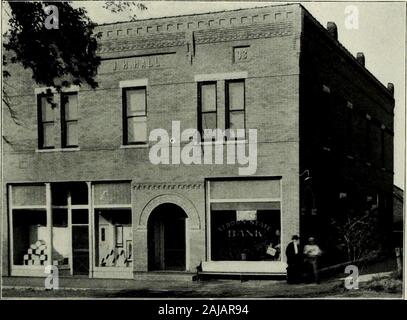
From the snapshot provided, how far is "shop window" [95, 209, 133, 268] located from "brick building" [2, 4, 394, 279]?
0.10ft

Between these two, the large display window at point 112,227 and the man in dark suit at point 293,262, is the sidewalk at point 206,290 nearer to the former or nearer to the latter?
the man in dark suit at point 293,262

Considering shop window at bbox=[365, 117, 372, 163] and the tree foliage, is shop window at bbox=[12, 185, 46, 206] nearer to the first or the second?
the tree foliage

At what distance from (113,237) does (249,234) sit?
3.48 metres

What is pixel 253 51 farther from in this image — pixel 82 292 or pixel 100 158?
pixel 82 292

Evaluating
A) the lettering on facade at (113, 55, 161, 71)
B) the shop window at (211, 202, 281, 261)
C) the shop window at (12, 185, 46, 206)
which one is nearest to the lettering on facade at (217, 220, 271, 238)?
the shop window at (211, 202, 281, 261)

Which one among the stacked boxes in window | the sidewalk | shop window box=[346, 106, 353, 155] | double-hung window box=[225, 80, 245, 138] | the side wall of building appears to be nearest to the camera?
the sidewalk

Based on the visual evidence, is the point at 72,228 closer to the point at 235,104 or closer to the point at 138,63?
the point at 138,63

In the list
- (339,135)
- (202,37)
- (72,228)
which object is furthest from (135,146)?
(339,135)

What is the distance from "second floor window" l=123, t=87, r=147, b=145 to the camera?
1622 centimetres

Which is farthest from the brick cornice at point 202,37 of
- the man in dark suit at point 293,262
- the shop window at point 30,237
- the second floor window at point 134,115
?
the man in dark suit at point 293,262

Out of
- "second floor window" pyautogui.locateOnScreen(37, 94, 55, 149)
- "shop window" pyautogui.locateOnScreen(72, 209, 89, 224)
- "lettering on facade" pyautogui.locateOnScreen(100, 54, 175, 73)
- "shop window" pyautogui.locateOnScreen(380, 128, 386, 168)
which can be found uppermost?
"lettering on facade" pyautogui.locateOnScreen(100, 54, 175, 73)

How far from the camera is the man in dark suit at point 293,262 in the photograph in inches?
589

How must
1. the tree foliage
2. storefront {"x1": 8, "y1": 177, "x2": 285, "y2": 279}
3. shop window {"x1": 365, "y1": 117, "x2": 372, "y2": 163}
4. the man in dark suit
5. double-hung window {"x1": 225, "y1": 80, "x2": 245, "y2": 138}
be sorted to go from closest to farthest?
the tree foliage, the man in dark suit, storefront {"x1": 8, "y1": 177, "x2": 285, "y2": 279}, double-hung window {"x1": 225, "y1": 80, "x2": 245, "y2": 138}, shop window {"x1": 365, "y1": 117, "x2": 372, "y2": 163}

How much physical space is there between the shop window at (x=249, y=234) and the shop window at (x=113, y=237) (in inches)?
87.6
